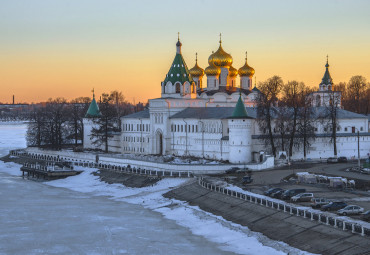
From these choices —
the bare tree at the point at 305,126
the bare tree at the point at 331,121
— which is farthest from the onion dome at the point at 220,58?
the bare tree at the point at 305,126

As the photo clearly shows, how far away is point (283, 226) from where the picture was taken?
35531mm

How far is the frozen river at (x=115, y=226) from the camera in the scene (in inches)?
1350

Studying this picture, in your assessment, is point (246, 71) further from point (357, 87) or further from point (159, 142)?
point (357, 87)

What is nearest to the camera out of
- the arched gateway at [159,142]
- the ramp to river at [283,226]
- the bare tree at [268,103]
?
the ramp to river at [283,226]

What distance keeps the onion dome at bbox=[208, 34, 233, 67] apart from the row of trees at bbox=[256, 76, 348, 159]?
14.5 m

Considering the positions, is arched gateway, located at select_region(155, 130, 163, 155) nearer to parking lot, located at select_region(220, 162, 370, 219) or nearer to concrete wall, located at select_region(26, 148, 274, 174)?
concrete wall, located at select_region(26, 148, 274, 174)

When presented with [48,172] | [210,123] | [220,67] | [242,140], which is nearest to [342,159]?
[242,140]

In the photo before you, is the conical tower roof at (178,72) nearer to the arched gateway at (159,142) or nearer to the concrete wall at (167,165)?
the arched gateway at (159,142)

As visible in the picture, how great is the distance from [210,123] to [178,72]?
10.0 m

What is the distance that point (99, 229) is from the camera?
1544 inches

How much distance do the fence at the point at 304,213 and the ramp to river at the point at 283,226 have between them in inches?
9.8

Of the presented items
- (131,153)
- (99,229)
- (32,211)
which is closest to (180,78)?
(131,153)

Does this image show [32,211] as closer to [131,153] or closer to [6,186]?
[6,186]

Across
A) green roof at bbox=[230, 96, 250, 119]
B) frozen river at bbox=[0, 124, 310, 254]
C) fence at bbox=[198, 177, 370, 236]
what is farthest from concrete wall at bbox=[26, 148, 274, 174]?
fence at bbox=[198, 177, 370, 236]
